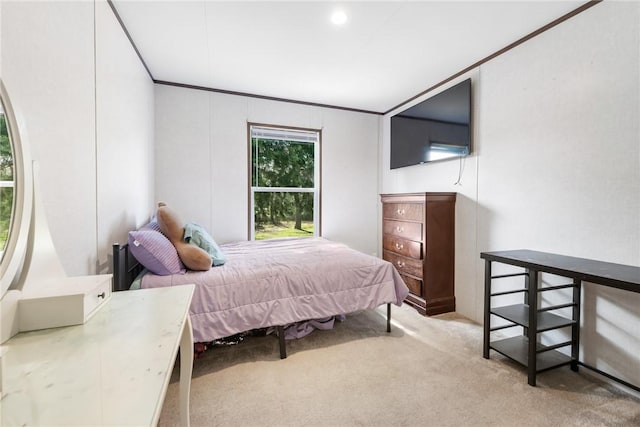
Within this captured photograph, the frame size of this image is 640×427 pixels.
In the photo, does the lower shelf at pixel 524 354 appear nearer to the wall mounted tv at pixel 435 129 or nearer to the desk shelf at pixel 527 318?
the desk shelf at pixel 527 318

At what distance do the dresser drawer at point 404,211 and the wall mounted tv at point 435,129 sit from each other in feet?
1.95

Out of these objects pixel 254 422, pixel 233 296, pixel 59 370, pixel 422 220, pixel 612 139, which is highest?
pixel 612 139

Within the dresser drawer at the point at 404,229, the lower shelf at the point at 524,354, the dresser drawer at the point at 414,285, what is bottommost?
the lower shelf at the point at 524,354

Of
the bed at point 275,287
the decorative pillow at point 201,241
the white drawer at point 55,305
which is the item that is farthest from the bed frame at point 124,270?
the white drawer at point 55,305

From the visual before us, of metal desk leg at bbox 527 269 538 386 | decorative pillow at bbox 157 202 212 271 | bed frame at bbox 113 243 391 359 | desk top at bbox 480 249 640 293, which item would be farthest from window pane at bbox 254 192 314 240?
metal desk leg at bbox 527 269 538 386

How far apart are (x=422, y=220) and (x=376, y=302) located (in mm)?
1055

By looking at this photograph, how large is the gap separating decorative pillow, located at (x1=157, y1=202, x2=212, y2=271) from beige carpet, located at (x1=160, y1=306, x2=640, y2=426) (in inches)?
28.6

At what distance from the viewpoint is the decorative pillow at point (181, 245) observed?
1.94m

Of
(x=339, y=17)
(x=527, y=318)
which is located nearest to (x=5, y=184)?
(x=339, y=17)

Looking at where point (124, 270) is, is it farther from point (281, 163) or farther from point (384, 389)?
point (281, 163)

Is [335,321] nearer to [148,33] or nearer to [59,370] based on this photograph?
[59,370]

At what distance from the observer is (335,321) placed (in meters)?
2.62

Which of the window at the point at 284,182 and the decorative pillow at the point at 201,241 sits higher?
the window at the point at 284,182

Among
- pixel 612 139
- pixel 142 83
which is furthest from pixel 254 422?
pixel 142 83
